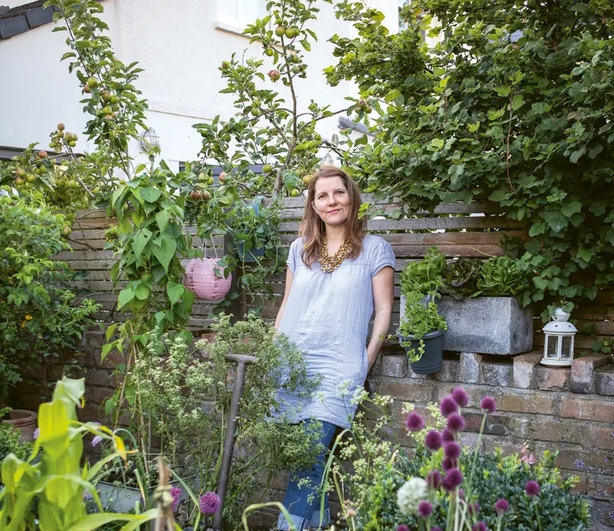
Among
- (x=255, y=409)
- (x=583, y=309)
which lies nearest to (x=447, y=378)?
(x=583, y=309)

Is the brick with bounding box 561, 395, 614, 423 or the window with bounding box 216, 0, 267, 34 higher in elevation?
the window with bounding box 216, 0, 267, 34

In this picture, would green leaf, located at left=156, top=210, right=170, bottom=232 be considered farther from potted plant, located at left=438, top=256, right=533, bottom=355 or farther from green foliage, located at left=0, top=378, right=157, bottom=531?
green foliage, located at left=0, top=378, right=157, bottom=531

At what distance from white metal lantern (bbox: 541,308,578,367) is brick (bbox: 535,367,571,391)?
3 centimetres

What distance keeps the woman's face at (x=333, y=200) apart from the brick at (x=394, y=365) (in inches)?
22.4

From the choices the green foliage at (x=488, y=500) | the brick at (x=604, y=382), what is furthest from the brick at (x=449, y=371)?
the green foliage at (x=488, y=500)

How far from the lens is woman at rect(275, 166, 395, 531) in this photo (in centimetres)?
261

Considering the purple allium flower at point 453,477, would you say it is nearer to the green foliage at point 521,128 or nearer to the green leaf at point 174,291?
the green foliage at point 521,128

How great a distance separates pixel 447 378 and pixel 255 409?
78 cm

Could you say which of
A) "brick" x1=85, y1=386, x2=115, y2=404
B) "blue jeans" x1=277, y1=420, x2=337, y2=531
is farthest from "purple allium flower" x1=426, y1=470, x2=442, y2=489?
"brick" x1=85, y1=386, x2=115, y2=404

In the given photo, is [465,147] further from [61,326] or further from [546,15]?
[61,326]

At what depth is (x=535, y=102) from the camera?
270 centimetres

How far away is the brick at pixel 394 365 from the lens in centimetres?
273

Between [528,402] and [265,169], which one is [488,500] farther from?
[265,169]

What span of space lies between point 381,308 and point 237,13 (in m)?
5.75
